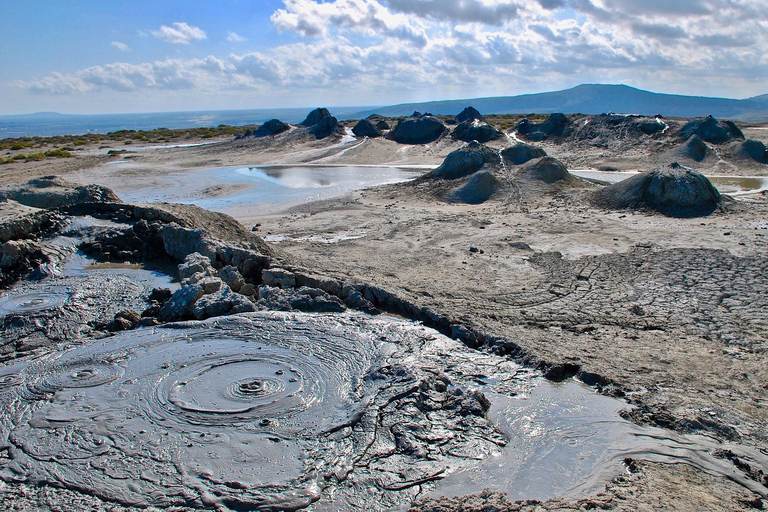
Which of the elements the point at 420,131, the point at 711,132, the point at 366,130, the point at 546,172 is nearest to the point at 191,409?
the point at 546,172

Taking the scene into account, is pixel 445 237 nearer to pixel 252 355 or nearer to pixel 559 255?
pixel 559 255

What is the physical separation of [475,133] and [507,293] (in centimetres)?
2627

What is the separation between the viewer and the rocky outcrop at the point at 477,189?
17.4 meters

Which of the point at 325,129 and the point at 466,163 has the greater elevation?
the point at 325,129

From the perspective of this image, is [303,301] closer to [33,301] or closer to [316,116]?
[33,301]

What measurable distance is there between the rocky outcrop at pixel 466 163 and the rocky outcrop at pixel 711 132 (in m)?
14.8

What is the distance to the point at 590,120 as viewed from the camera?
34.6 m

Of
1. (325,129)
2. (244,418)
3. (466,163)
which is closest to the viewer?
(244,418)

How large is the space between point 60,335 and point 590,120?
34.4 m

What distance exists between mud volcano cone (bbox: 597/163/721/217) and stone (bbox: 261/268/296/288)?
10.6 metres

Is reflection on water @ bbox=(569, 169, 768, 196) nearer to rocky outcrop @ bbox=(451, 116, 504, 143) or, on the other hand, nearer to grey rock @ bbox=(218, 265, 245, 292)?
rocky outcrop @ bbox=(451, 116, 504, 143)

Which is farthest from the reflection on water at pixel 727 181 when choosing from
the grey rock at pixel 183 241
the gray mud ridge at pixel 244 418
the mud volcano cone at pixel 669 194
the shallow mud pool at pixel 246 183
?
the gray mud ridge at pixel 244 418

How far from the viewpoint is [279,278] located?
865 centimetres

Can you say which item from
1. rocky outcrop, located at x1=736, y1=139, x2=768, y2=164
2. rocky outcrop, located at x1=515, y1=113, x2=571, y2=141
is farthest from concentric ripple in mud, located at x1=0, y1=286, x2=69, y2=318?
rocky outcrop, located at x1=515, y1=113, x2=571, y2=141
